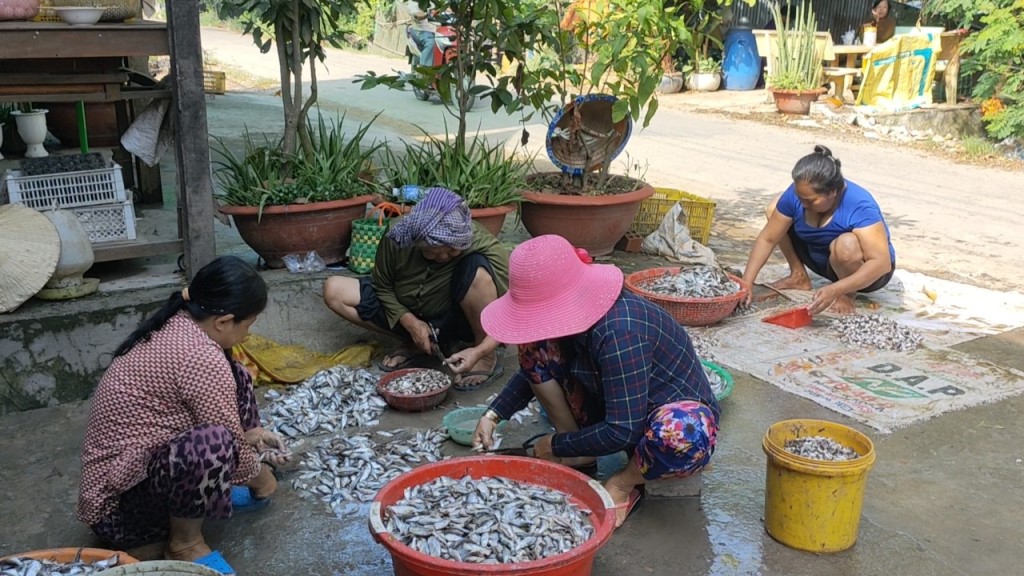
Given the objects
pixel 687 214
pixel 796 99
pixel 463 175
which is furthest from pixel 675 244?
pixel 796 99

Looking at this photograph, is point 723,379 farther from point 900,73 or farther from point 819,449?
point 900,73

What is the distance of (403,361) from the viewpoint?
4449 mm

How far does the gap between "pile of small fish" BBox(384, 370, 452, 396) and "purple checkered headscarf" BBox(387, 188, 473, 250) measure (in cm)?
61

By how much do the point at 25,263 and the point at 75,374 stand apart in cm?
53

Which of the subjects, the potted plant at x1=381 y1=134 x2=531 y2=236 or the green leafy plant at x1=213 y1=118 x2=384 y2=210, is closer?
the green leafy plant at x1=213 y1=118 x2=384 y2=210

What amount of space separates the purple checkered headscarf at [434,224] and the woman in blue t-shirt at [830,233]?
1.86 m

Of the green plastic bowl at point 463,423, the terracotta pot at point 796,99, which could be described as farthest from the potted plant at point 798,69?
the green plastic bowl at point 463,423

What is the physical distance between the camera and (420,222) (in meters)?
3.79

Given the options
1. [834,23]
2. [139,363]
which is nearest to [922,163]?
[834,23]

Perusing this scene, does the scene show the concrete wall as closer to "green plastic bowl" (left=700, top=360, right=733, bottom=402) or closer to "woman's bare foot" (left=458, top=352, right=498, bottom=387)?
"woman's bare foot" (left=458, top=352, right=498, bottom=387)

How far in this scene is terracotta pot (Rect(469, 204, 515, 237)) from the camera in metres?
4.87

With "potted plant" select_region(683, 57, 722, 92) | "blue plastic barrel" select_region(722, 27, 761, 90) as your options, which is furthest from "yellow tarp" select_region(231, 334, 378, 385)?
"blue plastic barrel" select_region(722, 27, 761, 90)

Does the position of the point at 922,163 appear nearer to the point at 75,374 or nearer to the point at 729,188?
the point at 729,188

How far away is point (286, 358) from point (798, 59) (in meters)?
11.2
